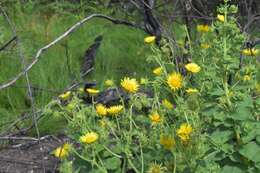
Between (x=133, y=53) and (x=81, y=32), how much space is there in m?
0.60

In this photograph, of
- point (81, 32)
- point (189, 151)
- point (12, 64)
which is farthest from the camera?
point (81, 32)

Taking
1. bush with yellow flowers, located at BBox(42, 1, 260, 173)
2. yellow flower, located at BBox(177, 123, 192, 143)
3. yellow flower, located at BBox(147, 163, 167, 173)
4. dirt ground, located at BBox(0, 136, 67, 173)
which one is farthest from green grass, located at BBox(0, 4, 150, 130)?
yellow flower, located at BBox(177, 123, 192, 143)

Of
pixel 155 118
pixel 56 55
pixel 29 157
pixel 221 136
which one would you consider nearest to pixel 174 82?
pixel 155 118

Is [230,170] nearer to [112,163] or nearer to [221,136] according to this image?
[221,136]

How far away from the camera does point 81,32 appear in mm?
5316

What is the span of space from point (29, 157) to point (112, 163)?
1104mm

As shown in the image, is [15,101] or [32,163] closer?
[32,163]

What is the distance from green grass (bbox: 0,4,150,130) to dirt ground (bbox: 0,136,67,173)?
239 millimetres

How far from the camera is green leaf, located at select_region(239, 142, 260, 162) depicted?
7.50 feet

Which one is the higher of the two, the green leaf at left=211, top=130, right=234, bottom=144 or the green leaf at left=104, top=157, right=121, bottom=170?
the green leaf at left=211, top=130, right=234, bottom=144

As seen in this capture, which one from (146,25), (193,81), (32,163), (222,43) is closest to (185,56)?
(146,25)

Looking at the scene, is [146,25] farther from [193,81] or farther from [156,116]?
[156,116]

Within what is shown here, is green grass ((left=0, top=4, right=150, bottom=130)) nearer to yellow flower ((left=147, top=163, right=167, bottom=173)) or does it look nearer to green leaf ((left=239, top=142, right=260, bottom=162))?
yellow flower ((left=147, top=163, right=167, bottom=173))

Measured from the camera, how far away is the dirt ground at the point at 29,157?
11.0ft
